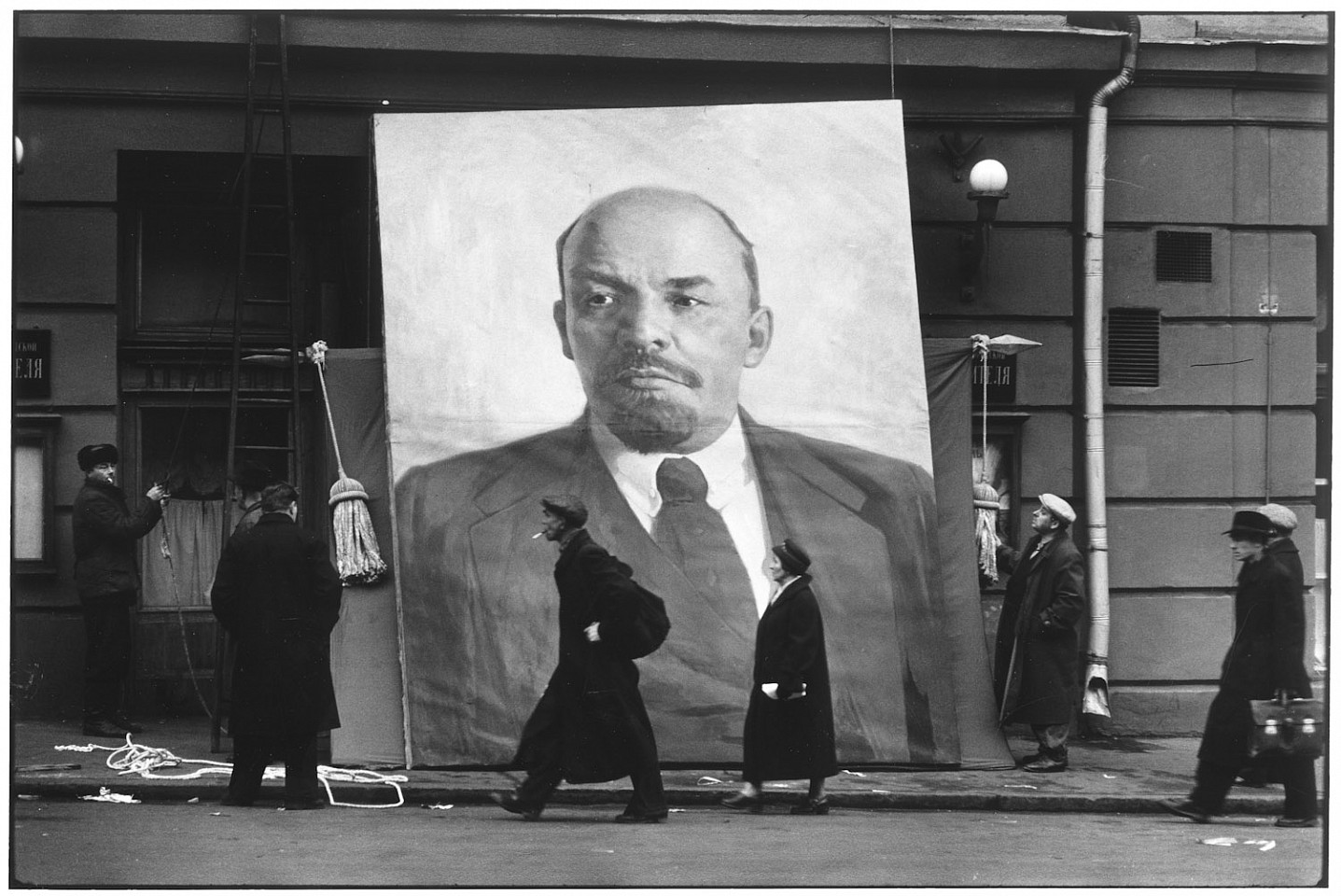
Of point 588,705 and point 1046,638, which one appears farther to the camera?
point 1046,638

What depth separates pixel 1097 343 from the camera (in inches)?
504

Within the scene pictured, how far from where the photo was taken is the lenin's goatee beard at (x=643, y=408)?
1127cm

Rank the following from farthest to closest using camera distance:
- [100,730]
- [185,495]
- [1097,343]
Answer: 1. [1097,343]
2. [185,495]
3. [100,730]

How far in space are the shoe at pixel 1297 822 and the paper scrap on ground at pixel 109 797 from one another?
6.45m

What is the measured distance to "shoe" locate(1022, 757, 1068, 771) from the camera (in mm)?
11359

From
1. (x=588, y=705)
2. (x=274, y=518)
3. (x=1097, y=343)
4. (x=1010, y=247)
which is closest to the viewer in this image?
(x=588, y=705)

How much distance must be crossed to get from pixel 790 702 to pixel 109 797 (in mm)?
3878

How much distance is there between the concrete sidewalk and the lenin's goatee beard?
6.87 ft

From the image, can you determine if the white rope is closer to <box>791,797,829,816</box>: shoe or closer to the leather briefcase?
<box>791,797,829,816</box>: shoe

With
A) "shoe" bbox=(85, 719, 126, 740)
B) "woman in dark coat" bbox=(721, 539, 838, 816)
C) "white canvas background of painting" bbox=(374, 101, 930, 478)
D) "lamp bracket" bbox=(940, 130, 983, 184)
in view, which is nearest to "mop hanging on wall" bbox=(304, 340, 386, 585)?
"white canvas background of painting" bbox=(374, 101, 930, 478)

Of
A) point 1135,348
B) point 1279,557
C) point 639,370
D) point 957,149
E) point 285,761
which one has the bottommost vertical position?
point 285,761

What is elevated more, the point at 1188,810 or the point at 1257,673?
the point at 1257,673

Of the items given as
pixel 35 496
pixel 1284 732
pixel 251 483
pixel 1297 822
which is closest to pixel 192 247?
pixel 35 496

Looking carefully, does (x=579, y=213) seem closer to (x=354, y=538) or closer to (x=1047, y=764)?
(x=354, y=538)
